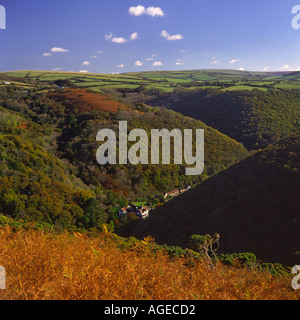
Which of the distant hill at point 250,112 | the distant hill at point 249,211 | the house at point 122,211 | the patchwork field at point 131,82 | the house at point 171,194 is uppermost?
the patchwork field at point 131,82

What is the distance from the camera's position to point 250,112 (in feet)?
151

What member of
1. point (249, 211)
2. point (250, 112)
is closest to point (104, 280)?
point (249, 211)

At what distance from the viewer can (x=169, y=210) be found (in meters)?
18.0

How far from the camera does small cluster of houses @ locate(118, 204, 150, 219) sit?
19703mm

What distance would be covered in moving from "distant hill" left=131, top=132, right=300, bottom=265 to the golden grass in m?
9.19

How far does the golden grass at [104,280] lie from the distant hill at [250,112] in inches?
1542

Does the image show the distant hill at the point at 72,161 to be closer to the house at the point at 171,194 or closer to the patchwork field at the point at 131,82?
the house at the point at 171,194

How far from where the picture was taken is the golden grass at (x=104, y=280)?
287cm

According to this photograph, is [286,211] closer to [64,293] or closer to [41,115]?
[64,293]

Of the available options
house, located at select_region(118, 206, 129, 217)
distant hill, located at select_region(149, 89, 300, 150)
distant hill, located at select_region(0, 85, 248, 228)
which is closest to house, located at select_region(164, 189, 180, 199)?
distant hill, located at select_region(0, 85, 248, 228)

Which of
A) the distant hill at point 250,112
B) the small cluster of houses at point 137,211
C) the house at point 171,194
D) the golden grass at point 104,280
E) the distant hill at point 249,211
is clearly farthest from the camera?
the distant hill at point 250,112

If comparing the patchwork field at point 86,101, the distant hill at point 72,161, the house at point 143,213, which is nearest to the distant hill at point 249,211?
the house at point 143,213

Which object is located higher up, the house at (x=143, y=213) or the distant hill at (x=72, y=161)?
the distant hill at (x=72, y=161)

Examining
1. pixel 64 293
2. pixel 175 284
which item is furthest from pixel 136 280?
pixel 64 293
